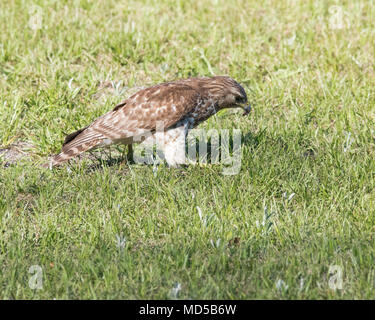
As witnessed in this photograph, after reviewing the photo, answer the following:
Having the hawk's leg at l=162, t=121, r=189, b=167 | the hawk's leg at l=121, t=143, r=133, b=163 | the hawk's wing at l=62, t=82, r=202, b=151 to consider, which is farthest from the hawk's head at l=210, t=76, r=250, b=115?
the hawk's leg at l=121, t=143, r=133, b=163

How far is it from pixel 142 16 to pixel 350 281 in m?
6.74

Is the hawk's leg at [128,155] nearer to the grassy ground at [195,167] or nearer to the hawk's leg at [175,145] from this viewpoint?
the grassy ground at [195,167]

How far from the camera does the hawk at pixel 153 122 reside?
696 centimetres

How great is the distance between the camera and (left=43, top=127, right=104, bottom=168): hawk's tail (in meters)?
6.88

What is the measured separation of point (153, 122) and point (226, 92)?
3.07 feet

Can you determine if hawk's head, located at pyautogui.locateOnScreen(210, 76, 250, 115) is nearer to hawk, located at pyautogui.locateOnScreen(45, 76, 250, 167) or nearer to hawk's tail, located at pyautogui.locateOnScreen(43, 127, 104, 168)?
hawk, located at pyautogui.locateOnScreen(45, 76, 250, 167)

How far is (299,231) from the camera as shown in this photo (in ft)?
18.0

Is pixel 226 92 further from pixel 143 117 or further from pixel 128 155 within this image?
pixel 128 155

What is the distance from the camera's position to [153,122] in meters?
7.05

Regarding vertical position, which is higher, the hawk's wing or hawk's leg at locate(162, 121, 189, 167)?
the hawk's wing

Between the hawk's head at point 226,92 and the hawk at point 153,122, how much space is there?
0.16m

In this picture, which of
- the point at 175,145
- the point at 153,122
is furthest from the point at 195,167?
the point at 153,122

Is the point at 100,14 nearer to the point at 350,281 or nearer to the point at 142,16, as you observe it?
the point at 142,16

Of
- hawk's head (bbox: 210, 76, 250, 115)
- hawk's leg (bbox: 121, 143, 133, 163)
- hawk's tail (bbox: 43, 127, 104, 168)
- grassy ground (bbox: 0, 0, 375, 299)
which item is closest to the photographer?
grassy ground (bbox: 0, 0, 375, 299)
